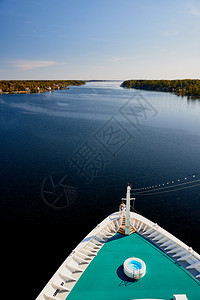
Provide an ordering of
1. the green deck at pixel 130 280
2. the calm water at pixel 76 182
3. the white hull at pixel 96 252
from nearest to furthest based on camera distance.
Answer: the green deck at pixel 130 280, the white hull at pixel 96 252, the calm water at pixel 76 182

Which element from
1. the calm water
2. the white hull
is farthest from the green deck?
the calm water

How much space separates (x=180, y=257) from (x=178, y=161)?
3241 cm

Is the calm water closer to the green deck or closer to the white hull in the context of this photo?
the white hull

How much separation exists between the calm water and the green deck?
6844mm

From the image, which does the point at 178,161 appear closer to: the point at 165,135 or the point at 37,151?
the point at 165,135

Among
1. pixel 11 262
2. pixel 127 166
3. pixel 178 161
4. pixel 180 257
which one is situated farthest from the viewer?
pixel 178 161

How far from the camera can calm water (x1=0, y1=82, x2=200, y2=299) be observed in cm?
2608

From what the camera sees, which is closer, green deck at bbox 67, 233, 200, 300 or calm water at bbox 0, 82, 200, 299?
green deck at bbox 67, 233, 200, 300

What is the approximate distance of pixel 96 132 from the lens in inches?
2906

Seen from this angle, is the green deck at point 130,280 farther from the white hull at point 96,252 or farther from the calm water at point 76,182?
the calm water at point 76,182

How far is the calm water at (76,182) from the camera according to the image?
85.6 feet

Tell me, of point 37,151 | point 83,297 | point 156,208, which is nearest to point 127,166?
point 156,208

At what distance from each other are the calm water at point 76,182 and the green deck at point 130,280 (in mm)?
6844

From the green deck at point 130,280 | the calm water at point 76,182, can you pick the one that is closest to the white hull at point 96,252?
the green deck at point 130,280
